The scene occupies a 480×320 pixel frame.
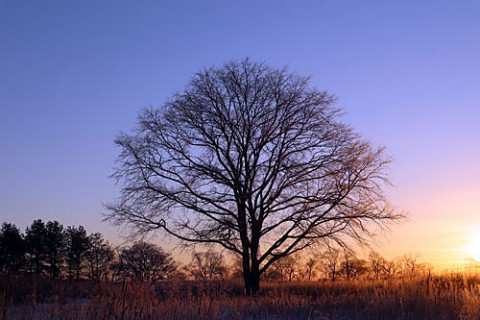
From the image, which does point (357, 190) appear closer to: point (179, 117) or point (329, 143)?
point (329, 143)

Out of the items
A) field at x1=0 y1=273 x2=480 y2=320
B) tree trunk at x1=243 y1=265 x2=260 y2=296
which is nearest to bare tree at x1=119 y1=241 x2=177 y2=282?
field at x1=0 y1=273 x2=480 y2=320

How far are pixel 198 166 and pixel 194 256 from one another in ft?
12.2

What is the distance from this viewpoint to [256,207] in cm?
2167

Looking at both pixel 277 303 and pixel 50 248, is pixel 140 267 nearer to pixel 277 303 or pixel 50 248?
pixel 277 303

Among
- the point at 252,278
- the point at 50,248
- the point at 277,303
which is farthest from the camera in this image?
the point at 50,248

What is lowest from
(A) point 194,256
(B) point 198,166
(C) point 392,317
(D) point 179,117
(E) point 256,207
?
(C) point 392,317

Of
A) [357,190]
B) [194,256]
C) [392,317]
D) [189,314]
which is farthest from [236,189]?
[189,314]

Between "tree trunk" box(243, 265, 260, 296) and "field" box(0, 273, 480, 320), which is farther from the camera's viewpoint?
"tree trunk" box(243, 265, 260, 296)

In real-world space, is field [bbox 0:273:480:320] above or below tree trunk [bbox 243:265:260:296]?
below

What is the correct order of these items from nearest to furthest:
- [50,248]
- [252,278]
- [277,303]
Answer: [277,303], [252,278], [50,248]

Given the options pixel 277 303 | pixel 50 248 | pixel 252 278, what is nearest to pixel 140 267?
pixel 277 303

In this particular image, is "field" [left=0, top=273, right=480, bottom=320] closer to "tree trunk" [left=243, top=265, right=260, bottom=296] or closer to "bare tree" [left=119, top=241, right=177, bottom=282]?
"bare tree" [left=119, top=241, right=177, bottom=282]

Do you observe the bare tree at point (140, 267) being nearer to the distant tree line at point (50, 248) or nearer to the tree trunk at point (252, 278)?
the tree trunk at point (252, 278)

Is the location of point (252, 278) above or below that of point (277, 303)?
above
